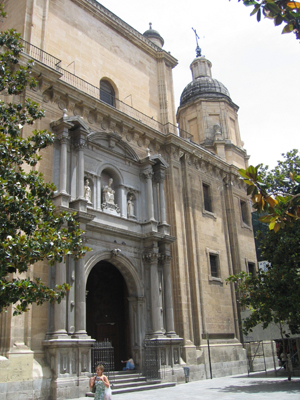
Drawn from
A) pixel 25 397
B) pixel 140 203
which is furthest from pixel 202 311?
pixel 25 397

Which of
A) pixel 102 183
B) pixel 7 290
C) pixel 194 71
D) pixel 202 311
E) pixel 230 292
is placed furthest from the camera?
pixel 194 71

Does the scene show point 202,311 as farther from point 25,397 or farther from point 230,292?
point 25,397

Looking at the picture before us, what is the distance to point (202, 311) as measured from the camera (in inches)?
824

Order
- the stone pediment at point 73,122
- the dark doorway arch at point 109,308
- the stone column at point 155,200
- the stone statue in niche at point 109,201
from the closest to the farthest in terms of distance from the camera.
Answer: the stone pediment at point 73,122
the dark doorway arch at point 109,308
the stone statue in niche at point 109,201
the stone column at point 155,200

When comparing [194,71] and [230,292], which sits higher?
[194,71]

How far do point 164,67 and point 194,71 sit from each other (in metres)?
8.41

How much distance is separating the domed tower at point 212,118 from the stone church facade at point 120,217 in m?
3.35

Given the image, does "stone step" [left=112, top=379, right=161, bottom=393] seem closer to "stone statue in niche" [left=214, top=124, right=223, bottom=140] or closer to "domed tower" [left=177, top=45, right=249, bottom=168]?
"domed tower" [left=177, top=45, right=249, bottom=168]

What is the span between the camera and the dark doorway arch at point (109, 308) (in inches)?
712


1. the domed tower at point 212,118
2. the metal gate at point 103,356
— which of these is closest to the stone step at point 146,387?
the metal gate at point 103,356

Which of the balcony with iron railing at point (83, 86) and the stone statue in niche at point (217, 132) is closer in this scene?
the balcony with iron railing at point (83, 86)

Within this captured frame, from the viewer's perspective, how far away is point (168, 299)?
18.8 metres

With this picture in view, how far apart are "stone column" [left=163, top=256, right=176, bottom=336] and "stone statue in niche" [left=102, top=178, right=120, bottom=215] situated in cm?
328

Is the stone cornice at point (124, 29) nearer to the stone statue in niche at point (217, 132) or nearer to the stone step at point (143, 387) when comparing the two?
the stone statue in niche at point (217, 132)
